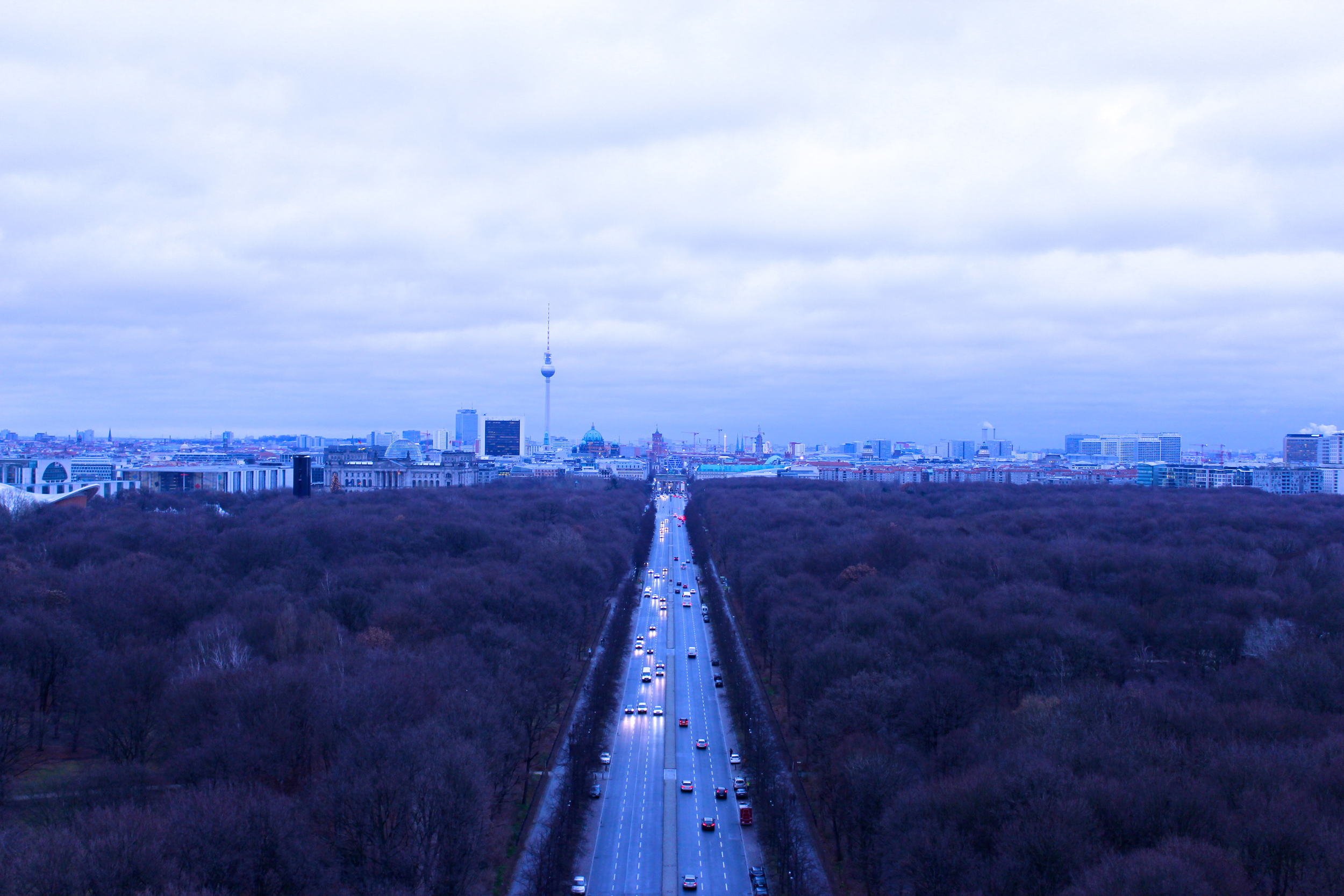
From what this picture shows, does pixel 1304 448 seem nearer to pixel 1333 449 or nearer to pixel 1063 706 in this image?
pixel 1333 449

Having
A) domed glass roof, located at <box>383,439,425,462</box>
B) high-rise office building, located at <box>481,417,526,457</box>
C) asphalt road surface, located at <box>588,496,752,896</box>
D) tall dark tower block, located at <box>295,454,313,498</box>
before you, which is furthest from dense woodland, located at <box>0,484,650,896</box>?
high-rise office building, located at <box>481,417,526,457</box>

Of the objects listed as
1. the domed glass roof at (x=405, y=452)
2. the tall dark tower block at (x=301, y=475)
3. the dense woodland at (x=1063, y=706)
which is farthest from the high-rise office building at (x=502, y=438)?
the dense woodland at (x=1063, y=706)

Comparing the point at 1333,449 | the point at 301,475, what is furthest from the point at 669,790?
the point at 1333,449

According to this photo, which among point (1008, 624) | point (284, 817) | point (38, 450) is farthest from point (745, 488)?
point (38, 450)

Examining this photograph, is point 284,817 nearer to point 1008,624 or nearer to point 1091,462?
point 1008,624

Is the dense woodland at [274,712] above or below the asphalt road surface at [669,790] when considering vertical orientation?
above

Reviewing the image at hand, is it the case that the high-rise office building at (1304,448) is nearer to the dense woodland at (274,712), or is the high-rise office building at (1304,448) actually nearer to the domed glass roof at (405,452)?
the domed glass roof at (405,452)

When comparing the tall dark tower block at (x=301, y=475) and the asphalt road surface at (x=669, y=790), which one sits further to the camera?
the tall dark tower block at (x=301, y=475)
